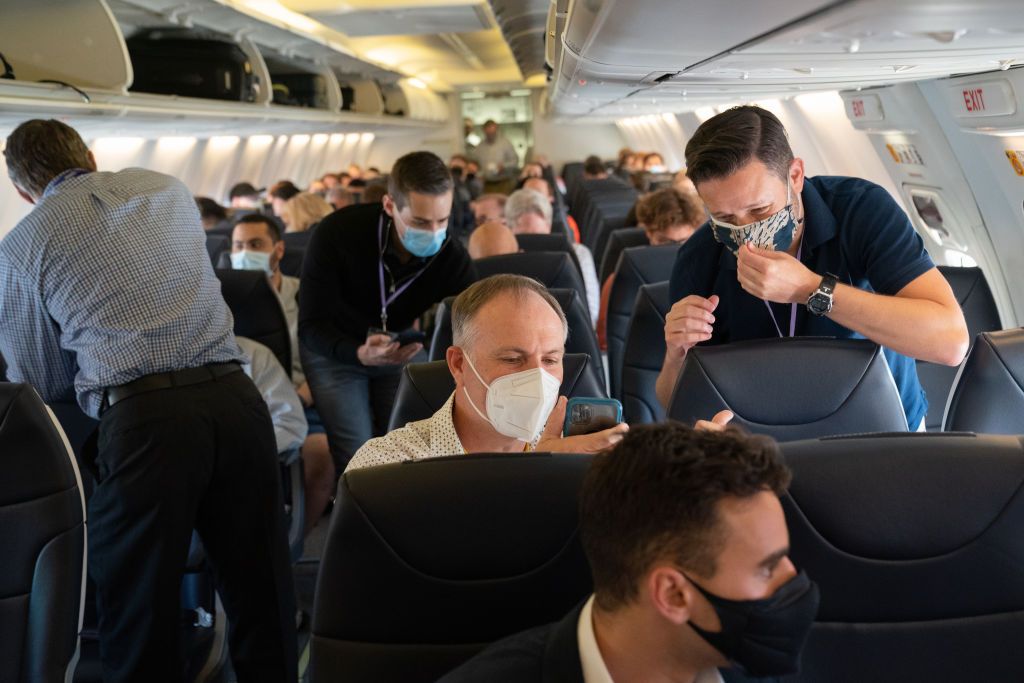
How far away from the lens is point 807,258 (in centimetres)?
267

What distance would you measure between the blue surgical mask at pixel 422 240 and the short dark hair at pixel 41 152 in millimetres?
1261

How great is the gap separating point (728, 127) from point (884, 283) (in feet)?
1.92

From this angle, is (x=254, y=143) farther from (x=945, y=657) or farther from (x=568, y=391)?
(x=945, y=657)

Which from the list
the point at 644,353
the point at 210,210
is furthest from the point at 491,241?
the point at 210,210

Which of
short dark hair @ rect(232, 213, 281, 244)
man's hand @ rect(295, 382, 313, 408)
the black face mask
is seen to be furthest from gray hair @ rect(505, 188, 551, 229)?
the black face mask

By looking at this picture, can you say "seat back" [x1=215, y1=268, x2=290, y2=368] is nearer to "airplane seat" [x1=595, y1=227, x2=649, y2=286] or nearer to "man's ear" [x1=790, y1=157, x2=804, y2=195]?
"man's ear" [x1=790, y1=157, x2=804, y2=195]

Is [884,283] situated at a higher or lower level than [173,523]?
higher

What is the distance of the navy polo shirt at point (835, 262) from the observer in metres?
2.49

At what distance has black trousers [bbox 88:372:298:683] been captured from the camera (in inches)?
119

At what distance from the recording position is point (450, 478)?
1689 mm

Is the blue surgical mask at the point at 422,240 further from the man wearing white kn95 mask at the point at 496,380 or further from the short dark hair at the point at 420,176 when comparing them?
the man wearing white kn95 mask at the point at 496,380

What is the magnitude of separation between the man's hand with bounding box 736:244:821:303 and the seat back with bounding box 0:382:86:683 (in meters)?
1.74

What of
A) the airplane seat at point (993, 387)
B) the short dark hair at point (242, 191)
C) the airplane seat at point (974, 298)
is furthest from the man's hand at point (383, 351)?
the short dark hair at point (242, 191)

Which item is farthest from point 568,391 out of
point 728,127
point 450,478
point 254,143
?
point 254,143
